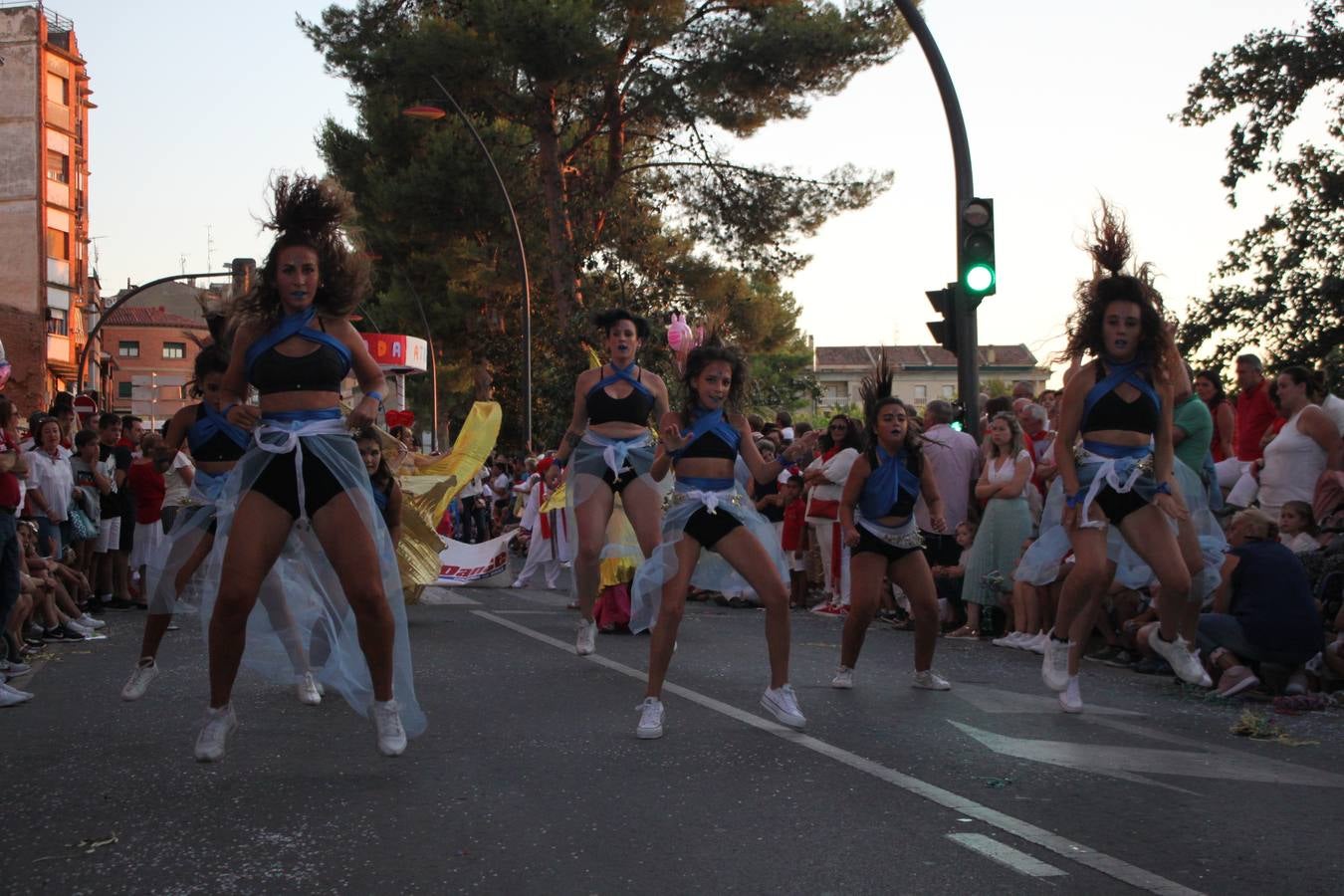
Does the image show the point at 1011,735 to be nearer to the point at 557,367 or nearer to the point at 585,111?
the point at 557,367

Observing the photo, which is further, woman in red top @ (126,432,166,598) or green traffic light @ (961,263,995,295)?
woman in red top @ (126,432,166,598)

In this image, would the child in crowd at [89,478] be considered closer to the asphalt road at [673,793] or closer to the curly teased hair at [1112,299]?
the asphalt road at [673,793]

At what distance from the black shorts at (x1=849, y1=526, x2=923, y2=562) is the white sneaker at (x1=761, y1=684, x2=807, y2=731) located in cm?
152

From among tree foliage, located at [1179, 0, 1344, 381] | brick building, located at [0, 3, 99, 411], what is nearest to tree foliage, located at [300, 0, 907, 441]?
tree foliage, located at [1179, 0, 1344, 381]

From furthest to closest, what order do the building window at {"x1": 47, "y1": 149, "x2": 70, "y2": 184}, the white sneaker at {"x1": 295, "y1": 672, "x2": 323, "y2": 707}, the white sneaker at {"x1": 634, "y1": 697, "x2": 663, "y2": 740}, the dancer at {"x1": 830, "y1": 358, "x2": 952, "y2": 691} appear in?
the building window at {"x1": 47, "y1": 149, "x2": 70, "y2": 184}
the dancer at {"x1": 830, "y1": 358, "x2": 952, "y2": 691}
the white sneaker at {"x1": 295, "y1": 672, "x2": 323, "y2": 707}
the white sneaker at {"x1": 634, "y1": 697, "x2": 663, "y2": 740}

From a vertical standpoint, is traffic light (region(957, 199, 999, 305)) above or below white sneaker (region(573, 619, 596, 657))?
above

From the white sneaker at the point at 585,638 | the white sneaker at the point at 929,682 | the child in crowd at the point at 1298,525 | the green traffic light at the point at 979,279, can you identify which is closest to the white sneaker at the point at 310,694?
the white sneaker at the point at 585,638

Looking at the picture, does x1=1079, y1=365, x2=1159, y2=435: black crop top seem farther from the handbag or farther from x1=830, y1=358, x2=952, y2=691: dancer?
the handbag

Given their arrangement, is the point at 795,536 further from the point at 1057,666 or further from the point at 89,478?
the point at 1057,666

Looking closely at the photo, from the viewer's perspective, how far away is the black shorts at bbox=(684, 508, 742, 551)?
7.63 meters

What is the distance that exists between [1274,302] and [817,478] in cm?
1538

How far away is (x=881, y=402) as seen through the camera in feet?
30.2

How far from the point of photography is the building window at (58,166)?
6222 centimetres

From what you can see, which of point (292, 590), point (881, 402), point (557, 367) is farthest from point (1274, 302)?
point (292, 590)
